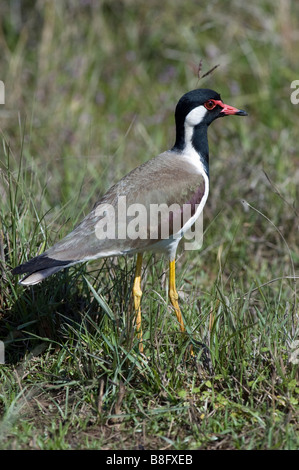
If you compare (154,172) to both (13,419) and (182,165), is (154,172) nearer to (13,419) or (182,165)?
(182,165)

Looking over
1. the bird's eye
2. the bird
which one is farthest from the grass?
the bird's eye

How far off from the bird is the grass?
0.19m

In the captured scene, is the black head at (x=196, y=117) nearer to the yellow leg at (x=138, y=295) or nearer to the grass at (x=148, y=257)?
the grass at (x=148, y=257)

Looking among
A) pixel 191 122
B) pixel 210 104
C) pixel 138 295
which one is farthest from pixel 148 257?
pixel 210 104

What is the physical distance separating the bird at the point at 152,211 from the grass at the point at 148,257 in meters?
0.19

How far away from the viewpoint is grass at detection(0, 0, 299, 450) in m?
3.11

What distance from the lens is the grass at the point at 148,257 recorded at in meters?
3.11

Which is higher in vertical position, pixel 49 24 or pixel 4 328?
pixel 49 24

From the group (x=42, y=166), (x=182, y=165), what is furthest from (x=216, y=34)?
(x=182, y=165)

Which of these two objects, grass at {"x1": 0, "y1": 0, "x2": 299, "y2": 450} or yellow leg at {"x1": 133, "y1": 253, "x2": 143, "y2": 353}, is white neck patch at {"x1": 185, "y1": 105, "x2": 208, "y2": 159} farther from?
yellow leg at {"x1": 133, "y1": 253, "x2": 143, "y2": 353}

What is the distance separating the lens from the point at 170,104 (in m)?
6.34

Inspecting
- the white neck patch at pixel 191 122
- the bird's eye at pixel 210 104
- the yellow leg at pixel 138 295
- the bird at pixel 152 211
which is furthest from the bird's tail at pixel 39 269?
the bird's eye at pixel 210 104

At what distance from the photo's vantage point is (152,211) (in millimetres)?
3594

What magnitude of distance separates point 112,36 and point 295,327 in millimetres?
4606
